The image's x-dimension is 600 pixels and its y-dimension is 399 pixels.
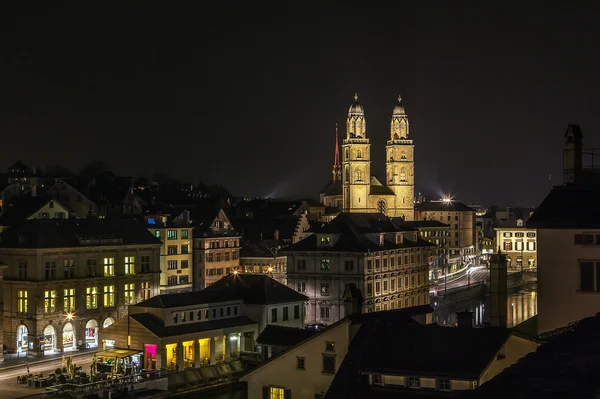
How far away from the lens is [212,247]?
92.4m

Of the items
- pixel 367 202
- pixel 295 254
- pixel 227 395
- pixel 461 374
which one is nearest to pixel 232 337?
pixel 227 395

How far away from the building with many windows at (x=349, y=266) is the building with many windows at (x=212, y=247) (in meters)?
9.98

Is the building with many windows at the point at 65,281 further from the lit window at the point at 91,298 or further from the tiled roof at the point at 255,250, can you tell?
the tiled roof at the point at 255,250

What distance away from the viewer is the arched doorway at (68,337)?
213 ft

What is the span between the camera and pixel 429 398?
2488 centimetres

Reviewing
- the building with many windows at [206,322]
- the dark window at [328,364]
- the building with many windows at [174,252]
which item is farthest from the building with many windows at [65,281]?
the dark window at [328,364]

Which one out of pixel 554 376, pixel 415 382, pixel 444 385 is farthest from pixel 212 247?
pixel 554 376

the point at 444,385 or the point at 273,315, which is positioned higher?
the point at 444,385

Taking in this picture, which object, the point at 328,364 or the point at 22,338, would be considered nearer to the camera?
the point at 328,364

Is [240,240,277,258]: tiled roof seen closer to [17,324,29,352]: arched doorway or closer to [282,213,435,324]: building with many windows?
[282,213,435,324]: building with many windows

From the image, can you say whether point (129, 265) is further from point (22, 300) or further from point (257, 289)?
point (257, 289)

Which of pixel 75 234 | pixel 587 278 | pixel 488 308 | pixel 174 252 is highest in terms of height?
pixel 75 234

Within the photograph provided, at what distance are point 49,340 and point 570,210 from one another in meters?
46.9

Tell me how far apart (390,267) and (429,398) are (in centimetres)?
6251
